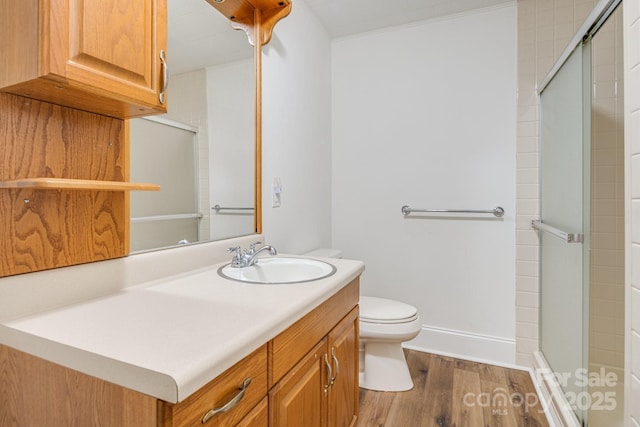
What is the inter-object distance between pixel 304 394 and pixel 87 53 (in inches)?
39.0

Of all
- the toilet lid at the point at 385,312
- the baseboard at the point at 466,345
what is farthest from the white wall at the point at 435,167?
the toilet lid at the point at 385,312

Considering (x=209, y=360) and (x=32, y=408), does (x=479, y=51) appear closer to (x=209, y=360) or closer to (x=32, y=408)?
(x=209, y=360)

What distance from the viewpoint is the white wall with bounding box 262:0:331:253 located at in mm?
1756

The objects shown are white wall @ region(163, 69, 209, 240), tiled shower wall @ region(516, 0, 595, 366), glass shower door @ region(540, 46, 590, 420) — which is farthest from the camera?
tiled shower wall @ region(516, 0, 595, 366)

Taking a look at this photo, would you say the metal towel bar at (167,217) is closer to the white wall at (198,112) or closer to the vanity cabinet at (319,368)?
the white wall at (198,112)

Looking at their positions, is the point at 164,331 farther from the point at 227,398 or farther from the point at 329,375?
the point at 329,375

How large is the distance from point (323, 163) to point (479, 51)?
1255 millimetres

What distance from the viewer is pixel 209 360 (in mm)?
550

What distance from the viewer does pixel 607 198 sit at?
3.92ft

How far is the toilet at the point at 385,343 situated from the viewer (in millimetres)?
1729

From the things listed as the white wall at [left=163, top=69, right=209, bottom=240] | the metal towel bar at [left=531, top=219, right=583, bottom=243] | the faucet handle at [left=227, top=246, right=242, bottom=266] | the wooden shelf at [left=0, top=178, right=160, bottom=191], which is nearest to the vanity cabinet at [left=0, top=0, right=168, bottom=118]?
the wooden shelf at [left=0, top=178, right=160, bottom=191]

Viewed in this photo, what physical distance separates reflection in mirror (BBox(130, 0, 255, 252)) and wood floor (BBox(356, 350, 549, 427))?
3.70 ft

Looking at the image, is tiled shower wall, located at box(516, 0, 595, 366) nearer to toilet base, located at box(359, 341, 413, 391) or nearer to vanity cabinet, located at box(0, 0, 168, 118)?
toilet base, located at box(359, 341, 413, 391)

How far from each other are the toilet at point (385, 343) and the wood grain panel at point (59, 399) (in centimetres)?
135
